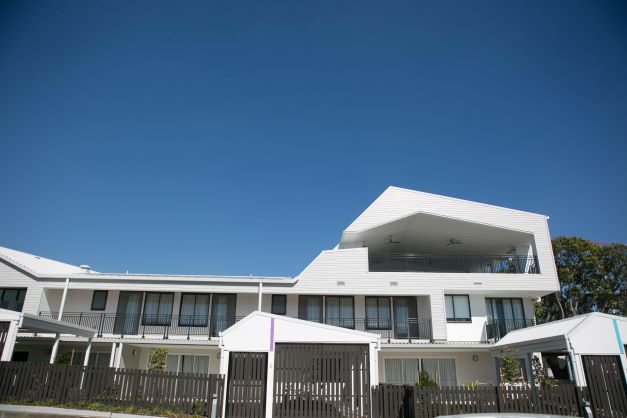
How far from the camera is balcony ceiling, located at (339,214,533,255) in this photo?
23.8 metres

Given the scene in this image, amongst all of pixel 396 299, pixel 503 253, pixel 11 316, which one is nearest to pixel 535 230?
pixel 503 253

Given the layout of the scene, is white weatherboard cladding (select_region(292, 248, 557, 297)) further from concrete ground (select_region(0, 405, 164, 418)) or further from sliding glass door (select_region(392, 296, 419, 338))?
concrete ground (select_region(0, 405, 164, 418))

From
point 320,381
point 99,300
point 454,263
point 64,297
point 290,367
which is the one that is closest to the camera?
point 290,367

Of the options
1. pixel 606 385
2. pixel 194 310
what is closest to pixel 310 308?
pixel 194 310

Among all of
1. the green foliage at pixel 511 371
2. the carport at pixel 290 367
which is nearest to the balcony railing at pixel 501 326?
the green foliage at pixel 511 371

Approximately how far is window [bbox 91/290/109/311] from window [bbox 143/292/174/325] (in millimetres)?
2144

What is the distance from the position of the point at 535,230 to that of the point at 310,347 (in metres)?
14.6

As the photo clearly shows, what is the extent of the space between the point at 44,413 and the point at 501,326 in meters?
19.5

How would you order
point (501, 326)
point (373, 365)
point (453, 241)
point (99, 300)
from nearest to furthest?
point (373, 365) < point (501, 326) < point (99, 300) < point (453, 241)

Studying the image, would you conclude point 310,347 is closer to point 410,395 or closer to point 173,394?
point 410,395

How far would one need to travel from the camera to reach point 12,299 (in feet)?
75.5

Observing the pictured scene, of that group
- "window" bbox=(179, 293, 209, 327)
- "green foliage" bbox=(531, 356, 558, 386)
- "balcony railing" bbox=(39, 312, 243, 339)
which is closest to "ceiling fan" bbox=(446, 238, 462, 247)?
"green foliage" bbox=(531, 356, 558, 386)

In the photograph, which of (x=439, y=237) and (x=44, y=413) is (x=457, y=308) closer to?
(x=439, y=237)

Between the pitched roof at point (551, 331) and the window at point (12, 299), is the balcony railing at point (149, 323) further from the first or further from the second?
the pitched roof at point (551, 331)
